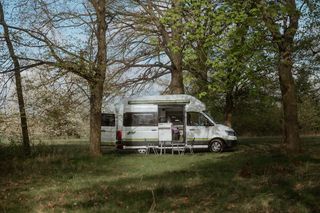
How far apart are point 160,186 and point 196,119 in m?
14.8

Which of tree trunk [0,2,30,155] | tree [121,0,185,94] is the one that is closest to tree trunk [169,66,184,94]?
tree [121,0,185,94]

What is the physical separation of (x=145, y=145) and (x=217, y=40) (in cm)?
949

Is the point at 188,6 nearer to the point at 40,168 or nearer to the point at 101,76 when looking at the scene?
the point at 101,76

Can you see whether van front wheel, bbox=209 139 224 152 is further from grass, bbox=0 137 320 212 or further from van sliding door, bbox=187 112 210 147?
grass, bbox=0 137 320 212

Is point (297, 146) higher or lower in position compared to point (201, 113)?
lower

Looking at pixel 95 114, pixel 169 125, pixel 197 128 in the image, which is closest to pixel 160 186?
pixel 95 114

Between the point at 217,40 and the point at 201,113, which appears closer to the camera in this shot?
the point at 217,40

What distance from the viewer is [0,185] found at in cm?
1331

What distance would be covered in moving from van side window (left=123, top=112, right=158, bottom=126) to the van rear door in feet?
5.23

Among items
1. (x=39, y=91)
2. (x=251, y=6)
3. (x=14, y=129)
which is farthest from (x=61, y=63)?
(x=251, y=6)

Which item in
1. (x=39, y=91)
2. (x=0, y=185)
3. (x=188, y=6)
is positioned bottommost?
(x=0, y=185)

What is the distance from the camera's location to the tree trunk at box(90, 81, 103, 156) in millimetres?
21922

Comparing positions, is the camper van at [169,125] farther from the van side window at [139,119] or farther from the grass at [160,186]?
the grass at [160,186]

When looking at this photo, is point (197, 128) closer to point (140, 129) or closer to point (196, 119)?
point (196, 119)
